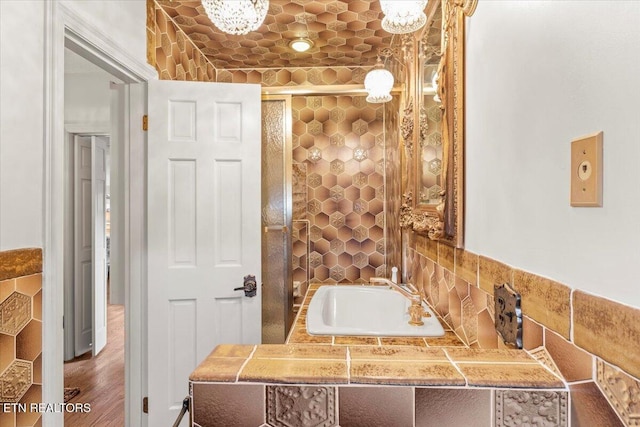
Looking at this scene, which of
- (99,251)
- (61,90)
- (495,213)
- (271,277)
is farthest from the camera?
(99,251)

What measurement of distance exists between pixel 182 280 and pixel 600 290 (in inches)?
73.2

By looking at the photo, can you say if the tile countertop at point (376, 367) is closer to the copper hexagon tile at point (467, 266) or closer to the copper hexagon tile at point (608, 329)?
the copper hexagon tile at point (608, 329)

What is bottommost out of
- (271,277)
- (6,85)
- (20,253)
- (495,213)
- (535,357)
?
(271,277)

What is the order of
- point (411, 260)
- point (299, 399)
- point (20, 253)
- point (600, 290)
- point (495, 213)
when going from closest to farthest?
point (600, 290), point (299, 399), point (495, 213), point (20, 253), point (411, 260)

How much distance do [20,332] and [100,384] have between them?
1.98m

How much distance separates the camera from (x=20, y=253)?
112 cm

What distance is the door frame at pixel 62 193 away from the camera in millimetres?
1232

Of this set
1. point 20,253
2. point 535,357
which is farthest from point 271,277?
point 535,357

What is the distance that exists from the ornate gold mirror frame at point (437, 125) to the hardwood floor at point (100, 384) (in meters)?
2.30

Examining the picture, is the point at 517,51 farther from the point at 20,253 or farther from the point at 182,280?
the point at 182,280

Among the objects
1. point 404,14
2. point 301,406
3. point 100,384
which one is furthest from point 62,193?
point 100,384

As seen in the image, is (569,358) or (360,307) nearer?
(569,358)

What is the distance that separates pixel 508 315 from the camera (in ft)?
2.88

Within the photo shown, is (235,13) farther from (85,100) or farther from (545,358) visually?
(85,100)
